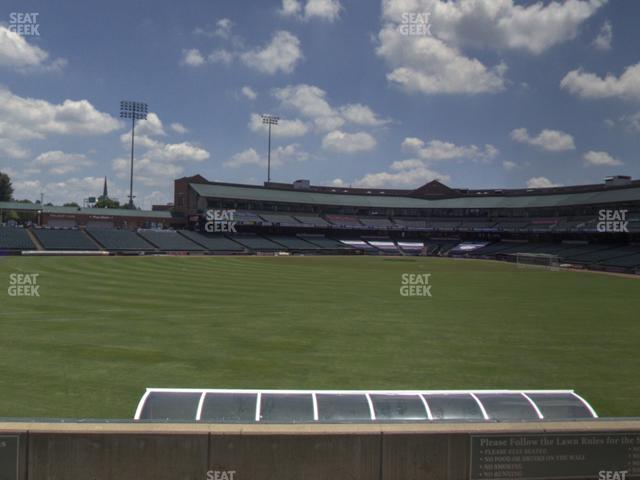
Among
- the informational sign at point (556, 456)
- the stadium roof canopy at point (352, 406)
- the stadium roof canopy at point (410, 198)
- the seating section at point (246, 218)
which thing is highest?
the stadium roof canopy at point (410, 198)

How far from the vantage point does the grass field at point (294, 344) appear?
11102 mm

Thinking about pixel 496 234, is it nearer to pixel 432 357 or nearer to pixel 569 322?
pixel 569 322

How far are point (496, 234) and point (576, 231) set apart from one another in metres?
22.7

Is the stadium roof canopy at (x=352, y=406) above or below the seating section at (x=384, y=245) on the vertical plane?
below

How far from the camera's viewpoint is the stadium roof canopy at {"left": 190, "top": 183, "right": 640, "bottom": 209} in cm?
8362

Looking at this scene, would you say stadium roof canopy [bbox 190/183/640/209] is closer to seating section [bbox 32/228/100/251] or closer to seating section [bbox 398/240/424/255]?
seating section [bbox 398/240/424/255]

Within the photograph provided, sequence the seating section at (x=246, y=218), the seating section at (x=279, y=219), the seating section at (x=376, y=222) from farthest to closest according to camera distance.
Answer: the seating section at (x=376, y=222) → the seating section at (x=279, y=219) → the seating section at (x=246, y=218)

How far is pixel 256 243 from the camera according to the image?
8550 cm

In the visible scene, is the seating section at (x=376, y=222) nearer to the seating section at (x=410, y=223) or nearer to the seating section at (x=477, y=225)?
the seating section at (x=410, y=223)

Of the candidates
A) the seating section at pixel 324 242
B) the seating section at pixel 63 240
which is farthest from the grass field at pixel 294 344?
the seating section at pixel 324 242

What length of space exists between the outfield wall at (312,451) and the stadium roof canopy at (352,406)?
0.53 m

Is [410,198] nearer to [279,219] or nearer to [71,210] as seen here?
[279,219]

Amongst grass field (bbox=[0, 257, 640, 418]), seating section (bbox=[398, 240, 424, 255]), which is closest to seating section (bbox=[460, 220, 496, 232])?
seating section (bbox=[398, 240, 424, 255])

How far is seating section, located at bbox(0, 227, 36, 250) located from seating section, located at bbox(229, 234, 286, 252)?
33016mm
